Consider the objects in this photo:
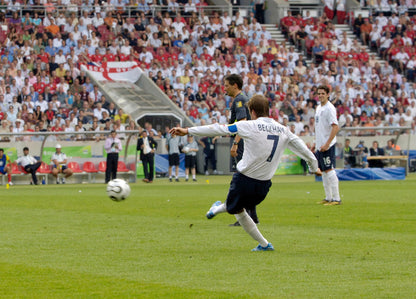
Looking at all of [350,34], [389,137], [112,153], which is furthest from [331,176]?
[350,34]

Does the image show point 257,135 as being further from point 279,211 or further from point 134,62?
point 134,62

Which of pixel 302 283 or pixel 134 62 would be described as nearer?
pixel 302 283

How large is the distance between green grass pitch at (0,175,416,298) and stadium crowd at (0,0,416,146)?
50.4 feet

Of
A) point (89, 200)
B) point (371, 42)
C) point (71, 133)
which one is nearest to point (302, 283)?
point (89, 200)

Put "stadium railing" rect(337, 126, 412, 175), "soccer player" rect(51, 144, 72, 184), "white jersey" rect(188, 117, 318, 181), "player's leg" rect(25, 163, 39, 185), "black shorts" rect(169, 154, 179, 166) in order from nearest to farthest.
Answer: "white jersey" rect(188, 117, 318, 181) → "player's leg" rect(25, 163, 39, 185) → "soccer player" rect(51, 144, 72, 184) → "black shorts" rect(169, 154, 179, 166) → "stadium railing" rect(337, 126, 412, 175)

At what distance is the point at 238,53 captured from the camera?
39.3 m

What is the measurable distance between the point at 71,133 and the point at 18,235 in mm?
18045

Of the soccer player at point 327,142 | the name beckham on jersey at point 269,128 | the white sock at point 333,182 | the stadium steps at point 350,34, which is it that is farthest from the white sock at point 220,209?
the stadium steps at point 350,34

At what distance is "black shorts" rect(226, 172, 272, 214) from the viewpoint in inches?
366

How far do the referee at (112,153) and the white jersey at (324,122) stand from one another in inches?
492

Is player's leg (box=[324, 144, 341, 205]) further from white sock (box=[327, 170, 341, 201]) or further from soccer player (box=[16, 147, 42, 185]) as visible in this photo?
soccer player (box=[16, 147, 42, 185])

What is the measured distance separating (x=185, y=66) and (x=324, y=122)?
20913mm

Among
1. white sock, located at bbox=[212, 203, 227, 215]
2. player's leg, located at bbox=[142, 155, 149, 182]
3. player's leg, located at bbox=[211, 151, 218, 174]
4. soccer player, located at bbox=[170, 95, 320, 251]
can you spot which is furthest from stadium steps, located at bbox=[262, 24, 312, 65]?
soccer player, located at bbox=[170, 95, 320, 251]

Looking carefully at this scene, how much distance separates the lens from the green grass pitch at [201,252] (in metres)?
7.04
